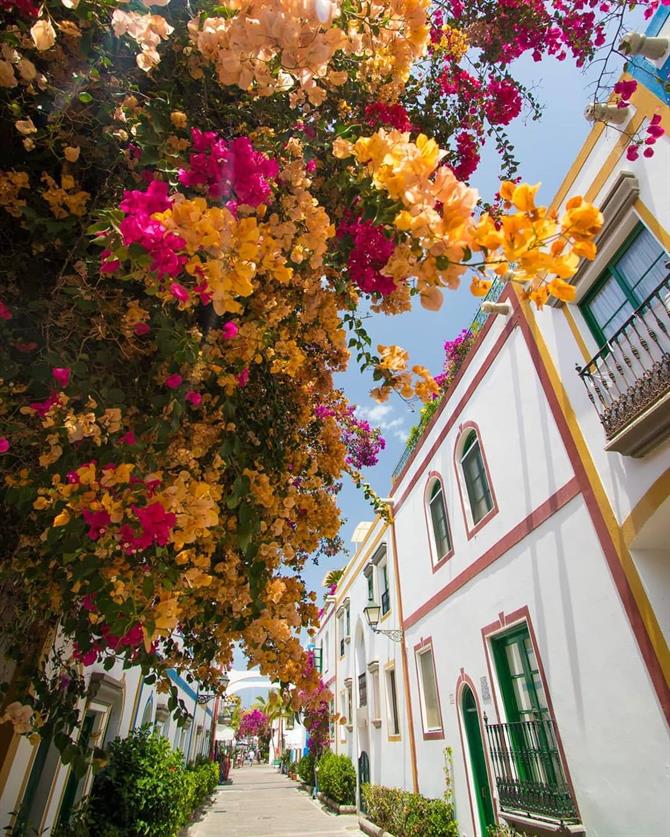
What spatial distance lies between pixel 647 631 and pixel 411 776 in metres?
6.51

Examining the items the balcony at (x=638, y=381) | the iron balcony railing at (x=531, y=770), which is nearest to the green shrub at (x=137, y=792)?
the iron balcony railing at (x=531, y=770)

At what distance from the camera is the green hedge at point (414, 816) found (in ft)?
20.8

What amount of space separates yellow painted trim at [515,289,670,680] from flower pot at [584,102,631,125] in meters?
2.01

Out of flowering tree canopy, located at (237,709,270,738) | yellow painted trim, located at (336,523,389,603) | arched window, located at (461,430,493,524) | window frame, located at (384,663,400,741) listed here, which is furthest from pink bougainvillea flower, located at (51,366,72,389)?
flowering tree canopy, located at (237,709,270,738)

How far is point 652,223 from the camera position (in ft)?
13.1

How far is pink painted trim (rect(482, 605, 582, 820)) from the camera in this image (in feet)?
14.3

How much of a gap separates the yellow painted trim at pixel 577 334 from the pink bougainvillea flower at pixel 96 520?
4663 mm

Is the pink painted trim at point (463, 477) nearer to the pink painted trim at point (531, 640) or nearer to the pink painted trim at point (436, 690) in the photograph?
the pink painted trim at point (531, 640)

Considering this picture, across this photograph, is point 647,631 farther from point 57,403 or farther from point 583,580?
point 57,403

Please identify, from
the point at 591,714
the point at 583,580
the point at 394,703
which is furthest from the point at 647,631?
the point at 394,703

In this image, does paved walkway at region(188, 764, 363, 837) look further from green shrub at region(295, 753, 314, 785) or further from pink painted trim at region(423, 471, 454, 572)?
pink painted trim at region(423, 471, 454, 572)

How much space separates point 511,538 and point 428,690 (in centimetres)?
422

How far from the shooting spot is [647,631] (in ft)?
11.8

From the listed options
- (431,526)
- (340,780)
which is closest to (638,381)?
(431,526)
